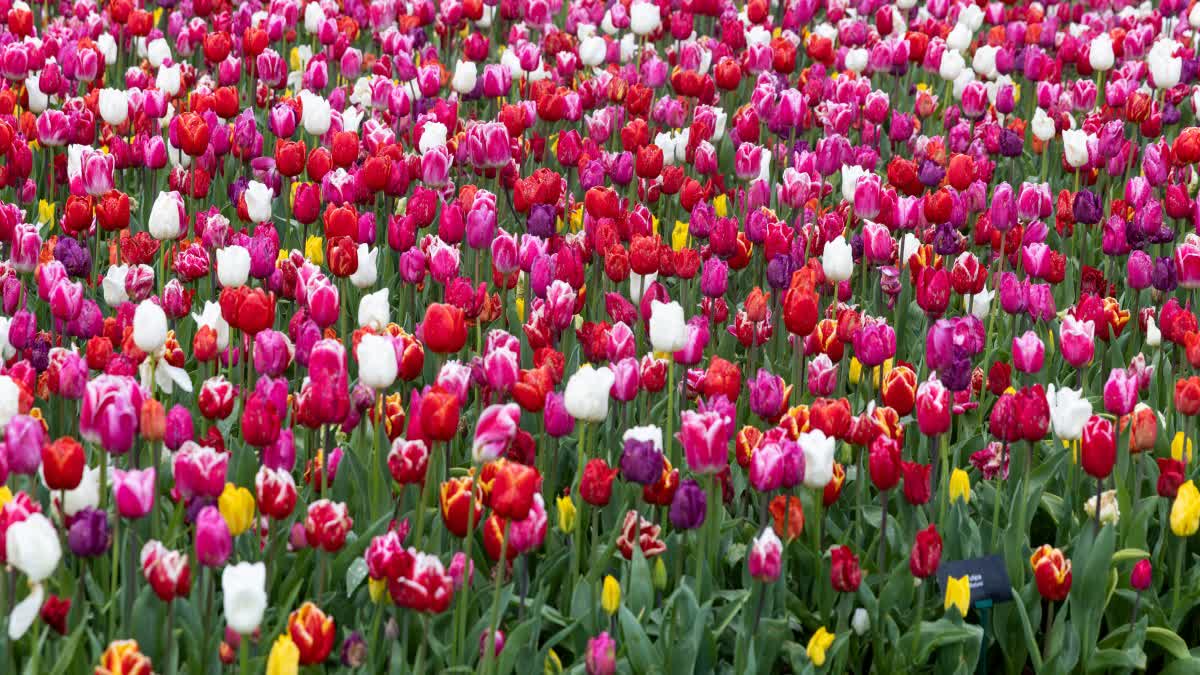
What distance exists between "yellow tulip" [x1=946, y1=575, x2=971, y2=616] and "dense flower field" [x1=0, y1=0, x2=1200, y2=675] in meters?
0.01

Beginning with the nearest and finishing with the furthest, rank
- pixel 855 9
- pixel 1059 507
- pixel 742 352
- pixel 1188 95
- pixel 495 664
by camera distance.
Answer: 1. pixel 495 664
2. pixel 1059 507
3. pixel 742 352
4. pixel 1188 95
5. pixel 855 9

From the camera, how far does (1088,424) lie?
3.63 m

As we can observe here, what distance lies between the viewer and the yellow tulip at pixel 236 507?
10.5ft

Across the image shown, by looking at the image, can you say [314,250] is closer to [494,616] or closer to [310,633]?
[494,616]

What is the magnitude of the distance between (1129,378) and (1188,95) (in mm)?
4962

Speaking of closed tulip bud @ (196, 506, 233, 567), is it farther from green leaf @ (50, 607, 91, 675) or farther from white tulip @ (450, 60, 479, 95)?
white tulip @ (450, 60, 479, 95)

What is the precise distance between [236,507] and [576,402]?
777 millimetres

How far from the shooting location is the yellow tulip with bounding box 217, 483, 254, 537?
3.19m

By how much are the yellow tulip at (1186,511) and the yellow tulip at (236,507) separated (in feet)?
6.66

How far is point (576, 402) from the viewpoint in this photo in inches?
140

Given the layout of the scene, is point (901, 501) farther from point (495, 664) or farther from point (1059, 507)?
point (495, 664)

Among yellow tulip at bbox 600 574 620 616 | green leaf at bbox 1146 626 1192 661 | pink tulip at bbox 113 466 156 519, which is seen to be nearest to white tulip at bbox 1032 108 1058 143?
green leaf at bbox 1146 626 1192 661

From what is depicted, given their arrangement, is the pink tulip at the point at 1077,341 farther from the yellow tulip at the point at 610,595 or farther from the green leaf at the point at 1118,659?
A: the yellow tulip at the point at 610,595

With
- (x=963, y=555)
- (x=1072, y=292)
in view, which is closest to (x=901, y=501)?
(x=963, y=555)
